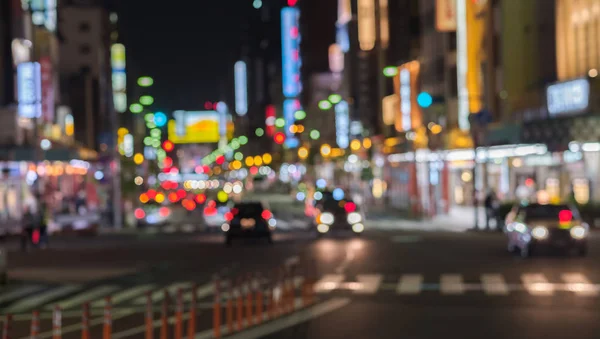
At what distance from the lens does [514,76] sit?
6600cm

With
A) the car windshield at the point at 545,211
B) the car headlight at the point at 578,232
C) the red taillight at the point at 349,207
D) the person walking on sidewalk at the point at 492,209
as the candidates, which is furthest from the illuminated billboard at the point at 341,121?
the car headlight at the point at 578,232

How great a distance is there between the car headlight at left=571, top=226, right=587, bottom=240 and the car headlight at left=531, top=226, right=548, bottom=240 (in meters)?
0.77

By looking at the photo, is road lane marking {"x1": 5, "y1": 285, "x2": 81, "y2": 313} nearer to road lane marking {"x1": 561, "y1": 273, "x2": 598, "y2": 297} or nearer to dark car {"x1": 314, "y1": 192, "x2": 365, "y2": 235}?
road lane marking {"x1": 561, "y1": 273, "x2": 598, "y2": 297}

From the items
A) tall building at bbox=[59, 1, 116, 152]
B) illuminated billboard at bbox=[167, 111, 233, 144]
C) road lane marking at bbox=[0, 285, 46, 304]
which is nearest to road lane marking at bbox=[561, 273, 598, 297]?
road lane marking at bbox=[0, 285, 46, 304]

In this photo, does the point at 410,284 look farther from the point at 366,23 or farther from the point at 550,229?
the point at 366,23

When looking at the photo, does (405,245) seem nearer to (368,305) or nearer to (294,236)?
(294,236)

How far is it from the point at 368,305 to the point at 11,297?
7.67m

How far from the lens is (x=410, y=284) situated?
84.1ft

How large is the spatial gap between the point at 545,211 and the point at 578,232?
1255mm

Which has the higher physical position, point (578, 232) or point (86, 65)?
point (86, 65)

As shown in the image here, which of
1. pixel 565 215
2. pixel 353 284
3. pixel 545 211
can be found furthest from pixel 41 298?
pixel 565 215

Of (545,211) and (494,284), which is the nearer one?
(494,284)

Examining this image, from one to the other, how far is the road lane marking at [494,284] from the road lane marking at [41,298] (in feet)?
28.7

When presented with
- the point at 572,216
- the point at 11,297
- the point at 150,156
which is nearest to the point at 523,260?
the point at 572,216
